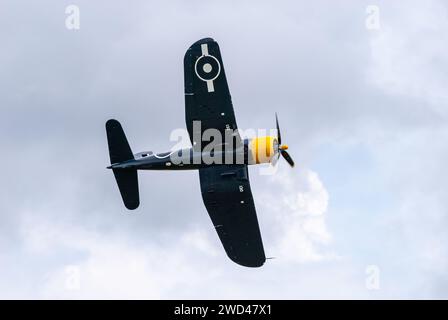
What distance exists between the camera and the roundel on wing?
4459 centimetres

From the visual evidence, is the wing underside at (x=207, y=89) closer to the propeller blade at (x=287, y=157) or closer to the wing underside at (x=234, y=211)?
the wing underside at (x=234, y=211)

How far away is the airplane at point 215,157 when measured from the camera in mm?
44875

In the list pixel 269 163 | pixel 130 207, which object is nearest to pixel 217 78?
pixel 269 163

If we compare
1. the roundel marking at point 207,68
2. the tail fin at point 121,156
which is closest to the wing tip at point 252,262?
the tail fin at point 121,156

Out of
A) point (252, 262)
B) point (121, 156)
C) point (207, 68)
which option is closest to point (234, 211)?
point (252, 262)

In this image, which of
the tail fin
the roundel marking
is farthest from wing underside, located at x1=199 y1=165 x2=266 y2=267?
the roundel marking

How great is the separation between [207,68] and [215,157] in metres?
3.72

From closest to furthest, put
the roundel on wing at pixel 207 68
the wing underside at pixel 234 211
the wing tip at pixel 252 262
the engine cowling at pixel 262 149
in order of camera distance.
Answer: the roundel on wing at pixel 207 68, the engine cowling at pixel 262 149, the wing underside at pixel 234 211, the wing tip at pixel 252 262

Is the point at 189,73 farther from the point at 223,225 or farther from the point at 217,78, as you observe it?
the point at 223,225

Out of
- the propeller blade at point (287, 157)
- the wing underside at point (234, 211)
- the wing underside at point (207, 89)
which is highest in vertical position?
the wing underside at point (207, 89)

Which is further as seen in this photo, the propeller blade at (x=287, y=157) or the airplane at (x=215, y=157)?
the propeller blade at (x=287, y=157)

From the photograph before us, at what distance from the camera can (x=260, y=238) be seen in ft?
157

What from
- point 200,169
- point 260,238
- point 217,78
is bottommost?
point 260,238

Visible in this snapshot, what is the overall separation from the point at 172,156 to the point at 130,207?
306cm
